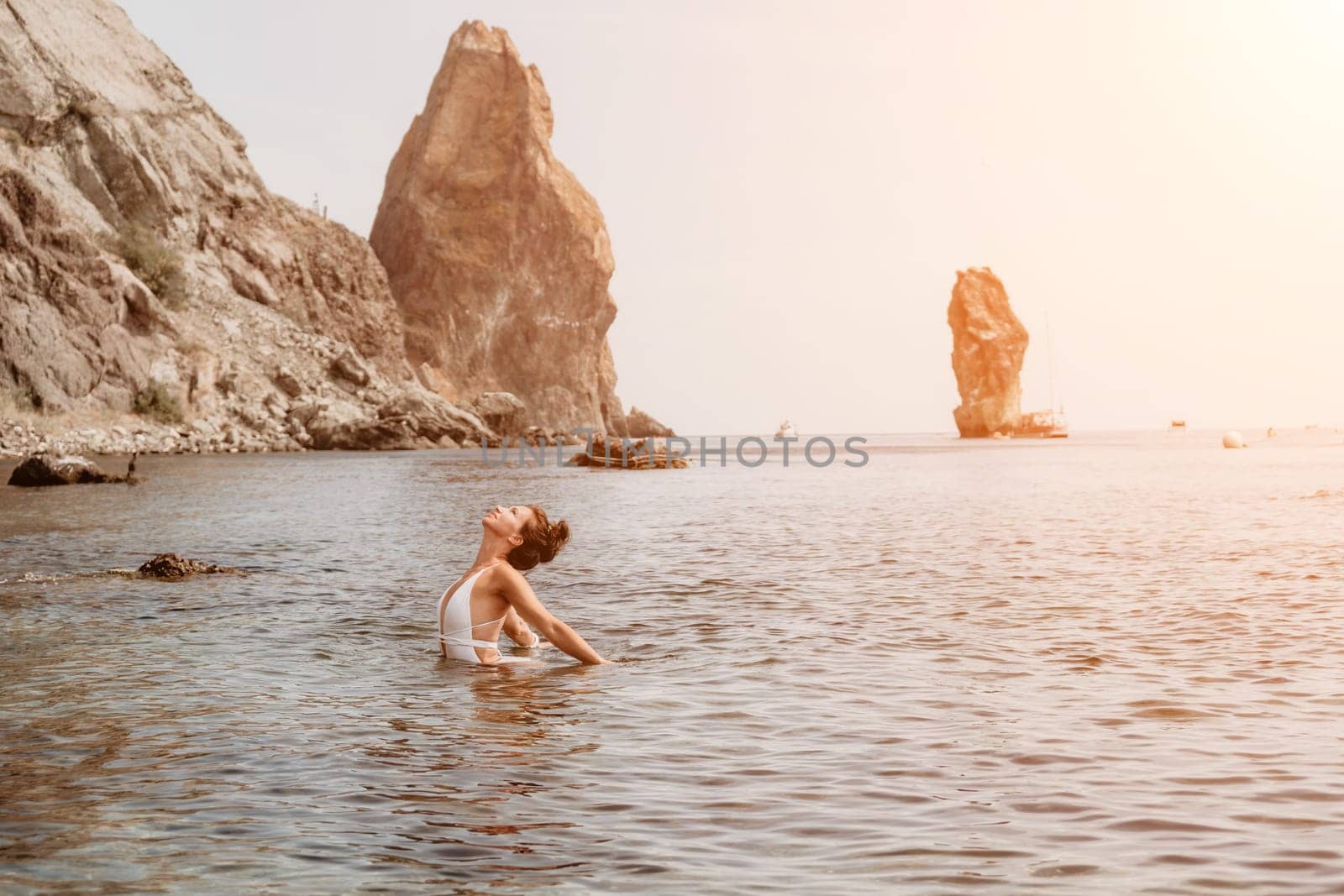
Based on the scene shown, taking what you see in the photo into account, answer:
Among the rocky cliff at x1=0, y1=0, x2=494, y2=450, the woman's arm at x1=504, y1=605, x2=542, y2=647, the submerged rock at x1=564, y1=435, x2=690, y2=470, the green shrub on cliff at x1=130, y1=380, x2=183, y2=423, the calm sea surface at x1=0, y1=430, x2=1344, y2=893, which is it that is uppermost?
the rocky cliff at x1=0, y1=0, x2=494, y2=450

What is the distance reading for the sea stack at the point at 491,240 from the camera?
163250 millimetres

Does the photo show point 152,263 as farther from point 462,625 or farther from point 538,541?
point 538,541

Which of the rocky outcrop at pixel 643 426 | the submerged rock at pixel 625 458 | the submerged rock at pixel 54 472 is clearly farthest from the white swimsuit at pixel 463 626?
the rocky outcrop at pixel 643 426

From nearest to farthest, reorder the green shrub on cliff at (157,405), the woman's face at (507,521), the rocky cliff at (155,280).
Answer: the woman's face at (507,521) < the rocky cliff at (155,280) < the green shrub on cliff at (157,405)

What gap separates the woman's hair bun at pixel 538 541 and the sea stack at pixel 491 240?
152 metres

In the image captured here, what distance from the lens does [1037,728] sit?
26.2 feet

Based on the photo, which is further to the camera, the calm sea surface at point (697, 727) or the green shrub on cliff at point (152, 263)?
the green shrub on cliff at point (152, 263)

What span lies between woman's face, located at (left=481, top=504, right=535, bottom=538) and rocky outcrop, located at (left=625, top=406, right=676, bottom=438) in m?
151

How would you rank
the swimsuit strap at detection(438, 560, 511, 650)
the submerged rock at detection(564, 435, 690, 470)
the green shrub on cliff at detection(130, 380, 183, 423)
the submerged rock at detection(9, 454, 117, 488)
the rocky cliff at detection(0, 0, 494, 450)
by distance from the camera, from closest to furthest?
the swimsuit strap at detection(438, 560, 511, 650)
the submerged rock at detection(9, 454, 117, 488)
the submerged rock at detection(564, 435, 690, 470)
the rocky cliff at detection(0, 0, 494, 450)
the green shrub on cliff at detection(130, 380, 183, 423)

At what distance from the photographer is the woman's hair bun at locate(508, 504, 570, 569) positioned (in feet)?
34.4

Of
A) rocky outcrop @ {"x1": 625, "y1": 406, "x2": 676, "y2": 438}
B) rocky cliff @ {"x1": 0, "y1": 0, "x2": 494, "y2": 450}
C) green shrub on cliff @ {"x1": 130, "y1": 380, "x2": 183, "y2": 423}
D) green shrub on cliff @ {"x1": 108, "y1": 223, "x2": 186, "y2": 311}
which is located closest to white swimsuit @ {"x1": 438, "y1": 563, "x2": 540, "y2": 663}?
rocky cliff @ {"x1": 0, "y1": 0, "x2": 494, "y2": 450}

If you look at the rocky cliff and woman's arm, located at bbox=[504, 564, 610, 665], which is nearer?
woman's arm, located at bbox=[504, 564, 610, 665]

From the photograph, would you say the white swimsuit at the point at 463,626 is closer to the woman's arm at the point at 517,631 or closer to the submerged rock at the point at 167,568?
the woman's arm at the point at 517,631

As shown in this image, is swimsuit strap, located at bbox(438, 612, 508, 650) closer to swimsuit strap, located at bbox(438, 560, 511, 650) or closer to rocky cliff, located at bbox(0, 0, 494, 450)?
swimsuit strap, located at bbox(438, 560, 511, 650)
